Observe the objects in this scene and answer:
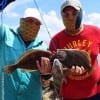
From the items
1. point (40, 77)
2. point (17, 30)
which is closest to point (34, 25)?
point (17, 30)

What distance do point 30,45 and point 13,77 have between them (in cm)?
54

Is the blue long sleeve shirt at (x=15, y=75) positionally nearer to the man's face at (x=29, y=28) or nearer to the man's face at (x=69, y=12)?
the man's face at (x=29, y=28)

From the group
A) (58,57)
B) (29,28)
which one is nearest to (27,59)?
(58,57)

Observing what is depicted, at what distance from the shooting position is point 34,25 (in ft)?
26.7

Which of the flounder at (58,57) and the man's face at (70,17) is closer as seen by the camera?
the flounder at (58,57)

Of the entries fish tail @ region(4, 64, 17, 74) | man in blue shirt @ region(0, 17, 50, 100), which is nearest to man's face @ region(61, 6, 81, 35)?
man in blue shirt @ region(0, 17, 50, 100)

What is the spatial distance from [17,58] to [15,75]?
302mm

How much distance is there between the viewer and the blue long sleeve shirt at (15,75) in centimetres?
795

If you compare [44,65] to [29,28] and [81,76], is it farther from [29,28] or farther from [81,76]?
[81,76]

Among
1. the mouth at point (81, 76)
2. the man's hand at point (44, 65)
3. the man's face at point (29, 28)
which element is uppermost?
the man's face at point (29, 28)

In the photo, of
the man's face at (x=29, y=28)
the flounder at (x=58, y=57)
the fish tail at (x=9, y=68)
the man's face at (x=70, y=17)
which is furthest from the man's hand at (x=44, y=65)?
the man's face at (x=70, y=17)

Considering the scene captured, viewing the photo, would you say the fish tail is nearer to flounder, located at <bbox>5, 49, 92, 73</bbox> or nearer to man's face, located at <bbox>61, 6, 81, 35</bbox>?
flounder, located at <bbox>5, 49, 92, 73</bbox>

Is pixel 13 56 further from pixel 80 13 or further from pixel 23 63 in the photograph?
pixel 80 13

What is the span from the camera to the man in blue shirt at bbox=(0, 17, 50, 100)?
7.96 metres
